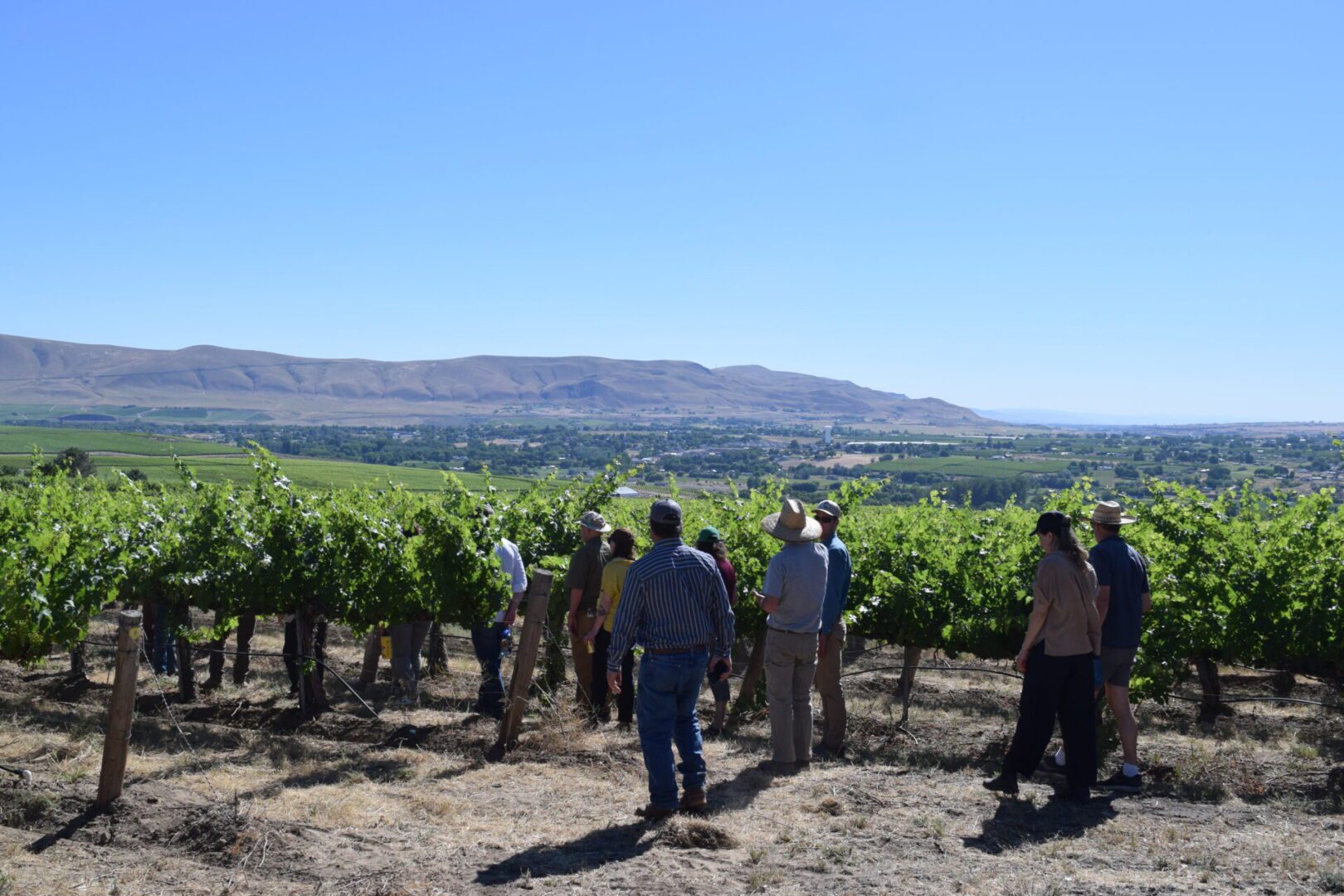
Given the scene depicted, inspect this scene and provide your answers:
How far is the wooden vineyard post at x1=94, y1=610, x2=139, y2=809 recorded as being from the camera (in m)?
6.58

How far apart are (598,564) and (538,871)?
3.54m

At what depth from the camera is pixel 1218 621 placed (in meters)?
9.95

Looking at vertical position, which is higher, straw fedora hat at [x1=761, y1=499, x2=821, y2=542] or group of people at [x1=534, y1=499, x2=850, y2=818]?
straw fedora hat at [x1=761, y1=499, x2=821, y2=542]

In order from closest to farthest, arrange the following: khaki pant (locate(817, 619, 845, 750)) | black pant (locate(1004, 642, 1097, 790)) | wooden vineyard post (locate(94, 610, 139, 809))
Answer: wooden vineyard post (locate(94, 610, 139, 809)) < black pant (locate(1004, 642, 1097, 790)) < khaki pant (locate(817, 619, 845, 750))

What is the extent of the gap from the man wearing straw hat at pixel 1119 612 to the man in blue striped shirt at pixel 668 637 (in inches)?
105

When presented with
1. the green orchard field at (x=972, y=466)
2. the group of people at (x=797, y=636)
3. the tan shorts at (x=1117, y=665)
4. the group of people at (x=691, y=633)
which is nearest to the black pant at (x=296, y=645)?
the group of people at (x=797, y=636)

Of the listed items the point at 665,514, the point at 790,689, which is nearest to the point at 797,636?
the point at 790,689

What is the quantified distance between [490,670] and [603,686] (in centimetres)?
109

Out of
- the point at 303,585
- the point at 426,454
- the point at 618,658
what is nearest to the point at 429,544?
the point at 303,585

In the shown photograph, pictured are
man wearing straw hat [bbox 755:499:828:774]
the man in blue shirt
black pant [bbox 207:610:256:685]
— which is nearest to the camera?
man wearing straw hat [bbox 755:499:828:774]

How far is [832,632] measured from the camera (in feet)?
26.7

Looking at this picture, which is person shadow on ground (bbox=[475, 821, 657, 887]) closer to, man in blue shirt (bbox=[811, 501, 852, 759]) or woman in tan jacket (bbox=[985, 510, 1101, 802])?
man in blue shirt (bbox=[811, 501, 852, 759])

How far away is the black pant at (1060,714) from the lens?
265 inches

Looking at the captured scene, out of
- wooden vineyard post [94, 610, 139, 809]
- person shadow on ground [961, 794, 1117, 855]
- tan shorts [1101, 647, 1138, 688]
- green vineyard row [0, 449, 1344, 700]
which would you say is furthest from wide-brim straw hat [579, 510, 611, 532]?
tan shorts [1101, 647, 1138, 688]
